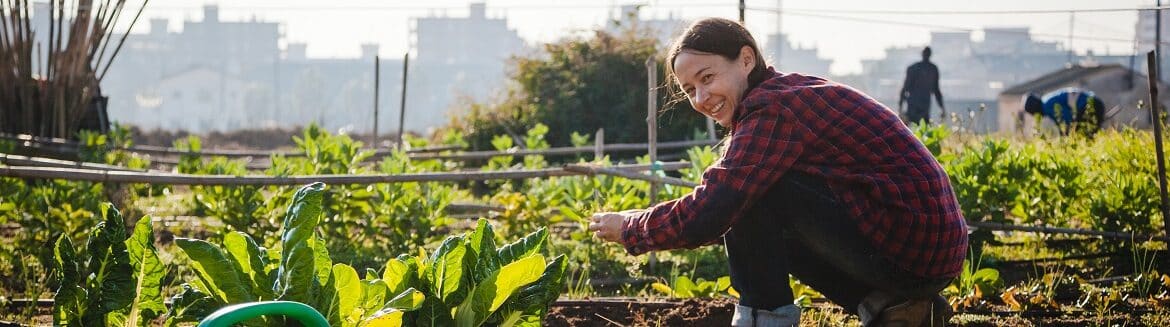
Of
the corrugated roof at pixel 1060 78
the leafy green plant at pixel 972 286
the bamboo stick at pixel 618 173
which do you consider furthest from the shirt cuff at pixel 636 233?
the corrugated roof at pixel 1060 78

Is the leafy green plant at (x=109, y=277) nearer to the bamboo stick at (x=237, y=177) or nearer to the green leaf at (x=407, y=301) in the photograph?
the green leaf at (x=407, y=301)

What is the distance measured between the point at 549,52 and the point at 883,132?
321 inches

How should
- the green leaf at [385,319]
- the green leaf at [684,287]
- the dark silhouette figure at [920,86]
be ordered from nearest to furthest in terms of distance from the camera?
the green leaf at [385,319] < the green leaf at [684,287] < the dark silhouette figure at [920,86]

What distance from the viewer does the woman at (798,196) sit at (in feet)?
7.58

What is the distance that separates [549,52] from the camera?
10.4m

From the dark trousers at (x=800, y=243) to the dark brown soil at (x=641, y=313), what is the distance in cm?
59

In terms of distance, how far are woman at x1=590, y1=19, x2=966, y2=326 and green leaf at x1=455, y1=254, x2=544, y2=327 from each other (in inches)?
10.7

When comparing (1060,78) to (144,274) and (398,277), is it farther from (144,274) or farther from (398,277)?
(144,274)

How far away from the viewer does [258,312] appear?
171 cm

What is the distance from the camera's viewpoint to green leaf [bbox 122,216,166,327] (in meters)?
2.28

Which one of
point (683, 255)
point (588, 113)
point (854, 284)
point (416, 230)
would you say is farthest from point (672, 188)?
point (588, 113)

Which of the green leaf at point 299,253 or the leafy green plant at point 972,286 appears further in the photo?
the leafy green plant at point 972,286

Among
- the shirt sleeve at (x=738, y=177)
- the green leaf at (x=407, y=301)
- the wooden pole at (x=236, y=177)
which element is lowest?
the green leaf at (x=407, y=301)

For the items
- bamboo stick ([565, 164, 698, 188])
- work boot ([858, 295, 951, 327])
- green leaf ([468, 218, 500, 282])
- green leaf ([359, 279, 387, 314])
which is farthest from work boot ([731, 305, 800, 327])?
bamboo stick ([565, 164, 698, 188])
